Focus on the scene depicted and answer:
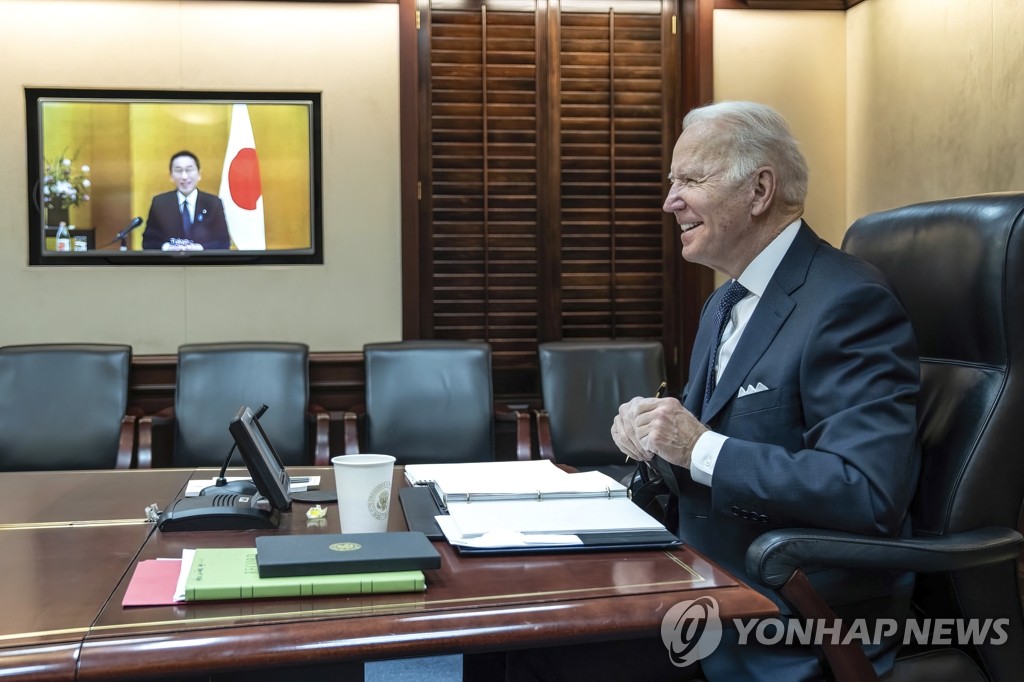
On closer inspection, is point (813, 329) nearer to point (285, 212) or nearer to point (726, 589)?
point (726, 589)

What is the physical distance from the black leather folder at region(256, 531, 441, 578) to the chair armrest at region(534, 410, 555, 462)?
2.18 metres

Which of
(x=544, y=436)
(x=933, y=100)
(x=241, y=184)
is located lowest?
(x=544, y=436)

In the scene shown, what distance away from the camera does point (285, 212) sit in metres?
3.88

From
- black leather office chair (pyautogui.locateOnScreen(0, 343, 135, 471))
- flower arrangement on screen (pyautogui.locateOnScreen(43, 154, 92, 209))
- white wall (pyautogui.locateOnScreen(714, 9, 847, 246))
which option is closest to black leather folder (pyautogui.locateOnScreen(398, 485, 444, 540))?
black leather office chair (pyautogui.locateOnScreen(0, 343, 135, 471))

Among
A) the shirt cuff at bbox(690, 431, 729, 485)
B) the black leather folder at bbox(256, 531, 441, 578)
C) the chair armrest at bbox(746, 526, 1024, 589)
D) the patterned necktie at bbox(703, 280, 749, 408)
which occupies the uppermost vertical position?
the patterned necktie at bbox(703, 280, 749, 408)

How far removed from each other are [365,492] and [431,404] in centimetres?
209

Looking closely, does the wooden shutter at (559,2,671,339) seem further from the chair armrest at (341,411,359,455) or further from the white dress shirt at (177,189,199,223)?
the white dress shirt at (177,189,199,223)

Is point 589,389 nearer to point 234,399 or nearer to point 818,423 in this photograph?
point 234,399

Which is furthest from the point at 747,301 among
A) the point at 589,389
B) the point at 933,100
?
the point at 933,100

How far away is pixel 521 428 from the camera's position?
3381 millimetres

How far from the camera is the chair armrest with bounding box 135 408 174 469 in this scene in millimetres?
3156

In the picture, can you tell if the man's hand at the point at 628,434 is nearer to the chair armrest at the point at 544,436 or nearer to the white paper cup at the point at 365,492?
the white paper cup at the point at 365,492

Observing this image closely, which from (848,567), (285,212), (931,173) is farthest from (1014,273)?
(285,212)
